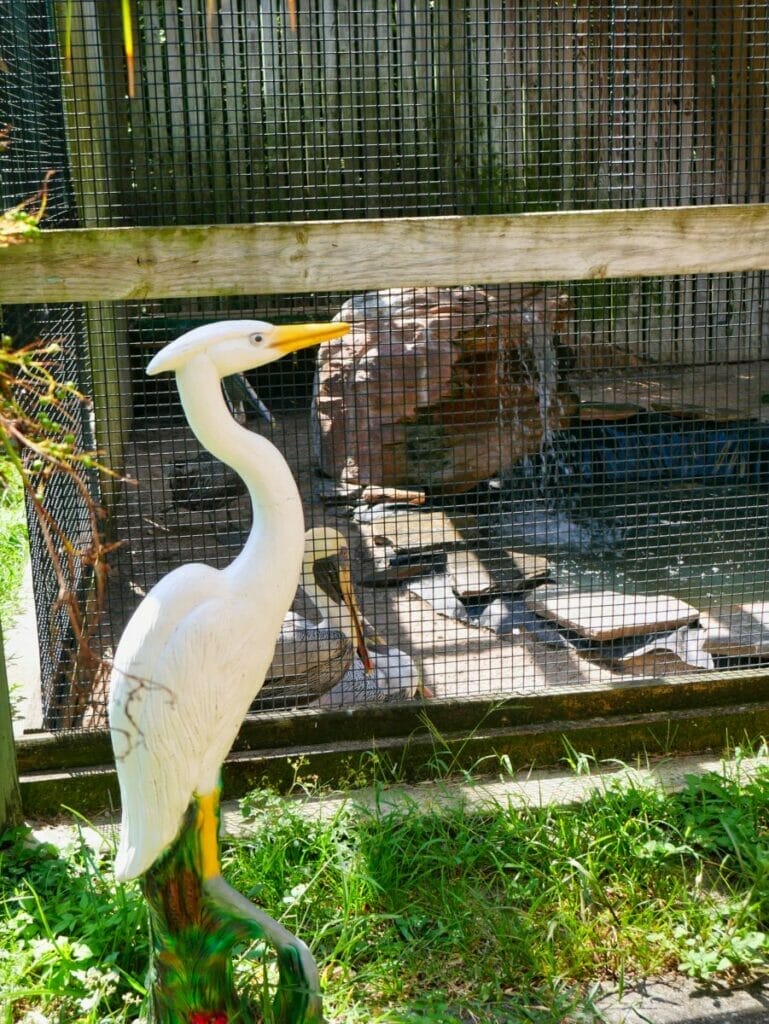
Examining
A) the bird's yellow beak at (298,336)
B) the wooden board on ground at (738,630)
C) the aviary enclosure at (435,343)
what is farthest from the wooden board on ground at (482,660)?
the bird's yellow beak at (298,336)

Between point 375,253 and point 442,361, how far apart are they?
8.90ft

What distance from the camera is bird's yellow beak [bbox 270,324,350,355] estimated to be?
2158 millimetres

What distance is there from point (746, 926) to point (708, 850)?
1.07ft

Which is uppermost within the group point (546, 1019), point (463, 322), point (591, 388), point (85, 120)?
point (85, 120)

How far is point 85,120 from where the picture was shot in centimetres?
570

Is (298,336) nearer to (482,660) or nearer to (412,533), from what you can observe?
(482,660)

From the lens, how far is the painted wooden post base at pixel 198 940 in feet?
6.91

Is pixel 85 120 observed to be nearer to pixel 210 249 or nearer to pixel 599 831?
pixel 210 249

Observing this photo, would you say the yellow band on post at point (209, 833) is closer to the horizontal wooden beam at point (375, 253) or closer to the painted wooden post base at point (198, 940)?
the painted wooden post base at point (198, 940)

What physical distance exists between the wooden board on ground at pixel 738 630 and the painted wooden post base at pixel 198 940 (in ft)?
8.12

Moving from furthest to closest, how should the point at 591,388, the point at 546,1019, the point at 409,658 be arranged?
the point at 591,388
the point at 409,658
the point at 546,1019

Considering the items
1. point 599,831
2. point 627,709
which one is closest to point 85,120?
point 627,709

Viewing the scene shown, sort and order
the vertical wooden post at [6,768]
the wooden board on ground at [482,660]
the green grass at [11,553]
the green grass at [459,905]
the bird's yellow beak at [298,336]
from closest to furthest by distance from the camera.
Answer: the bird's yellow beak at [298,336], the green grass at [459,905], the vertical wooden post at [6,768], the wooden board on ground at [482,660], the green grass at [11,553]

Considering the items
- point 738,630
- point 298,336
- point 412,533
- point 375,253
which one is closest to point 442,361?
point 412,533
